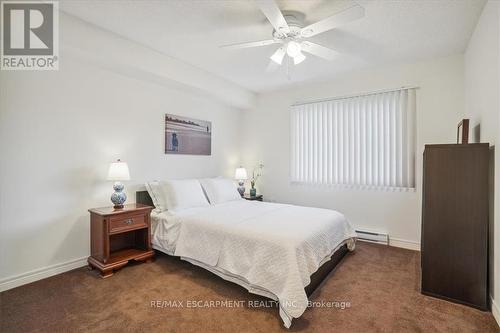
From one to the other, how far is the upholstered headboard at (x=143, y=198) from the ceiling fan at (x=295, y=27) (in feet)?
7.21

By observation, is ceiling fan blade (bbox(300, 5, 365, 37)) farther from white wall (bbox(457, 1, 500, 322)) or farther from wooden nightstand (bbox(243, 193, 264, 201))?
wooden nightstand (bbox(243, 193, 264, 201))

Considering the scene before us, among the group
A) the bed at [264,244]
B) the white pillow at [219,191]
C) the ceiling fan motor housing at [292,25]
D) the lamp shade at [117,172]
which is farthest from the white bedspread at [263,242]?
the ceiling fan motor housing at [292,25]

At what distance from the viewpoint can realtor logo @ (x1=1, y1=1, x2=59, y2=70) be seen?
2.17m

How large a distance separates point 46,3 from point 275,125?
3.45 m

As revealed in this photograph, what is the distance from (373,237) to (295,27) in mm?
3052

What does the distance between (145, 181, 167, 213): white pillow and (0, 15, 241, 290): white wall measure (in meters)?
0.22

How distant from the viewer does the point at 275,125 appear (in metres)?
4.68

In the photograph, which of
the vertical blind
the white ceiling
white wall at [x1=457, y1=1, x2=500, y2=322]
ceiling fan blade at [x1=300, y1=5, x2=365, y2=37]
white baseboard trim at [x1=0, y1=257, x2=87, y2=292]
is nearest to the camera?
ceiling fan blade at [x1=300, y1=5, x2=365, y2=37]

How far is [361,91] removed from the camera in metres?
3.75

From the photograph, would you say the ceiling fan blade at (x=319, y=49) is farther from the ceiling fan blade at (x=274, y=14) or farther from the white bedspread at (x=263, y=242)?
the white bedspread at (x=263, y=242)

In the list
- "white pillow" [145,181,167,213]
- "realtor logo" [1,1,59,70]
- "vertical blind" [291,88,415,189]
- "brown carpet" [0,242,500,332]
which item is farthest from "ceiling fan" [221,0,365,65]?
"brown carpet" [0,242,500,332]

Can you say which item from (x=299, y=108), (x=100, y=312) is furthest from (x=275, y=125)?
(x=100, y=312)

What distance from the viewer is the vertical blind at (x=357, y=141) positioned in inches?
135

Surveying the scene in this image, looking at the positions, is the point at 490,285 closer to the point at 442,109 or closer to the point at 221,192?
the point at 442,109
